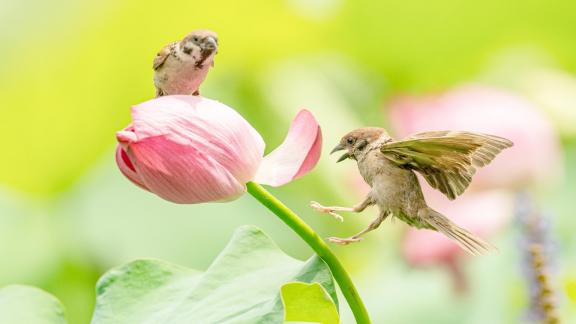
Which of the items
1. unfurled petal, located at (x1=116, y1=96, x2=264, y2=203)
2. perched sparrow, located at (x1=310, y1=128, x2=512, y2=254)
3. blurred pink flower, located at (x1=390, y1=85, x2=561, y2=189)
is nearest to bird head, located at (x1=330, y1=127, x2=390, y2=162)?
perched sparrow, located at (x1=310, y1=128, x2=512, y2=254)

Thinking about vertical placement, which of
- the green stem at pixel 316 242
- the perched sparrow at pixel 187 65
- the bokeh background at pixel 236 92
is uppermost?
the perched sparrow at pixel 187 65

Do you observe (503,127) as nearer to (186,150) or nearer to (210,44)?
(210,44)

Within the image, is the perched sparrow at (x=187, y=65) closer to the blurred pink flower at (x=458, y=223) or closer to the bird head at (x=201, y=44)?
the bird head at (x=201, y=44)

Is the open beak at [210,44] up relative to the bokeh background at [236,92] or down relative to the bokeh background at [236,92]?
up

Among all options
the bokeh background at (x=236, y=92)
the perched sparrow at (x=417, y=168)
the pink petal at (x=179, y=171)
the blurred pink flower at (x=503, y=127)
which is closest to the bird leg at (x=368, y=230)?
the perched sparrow at (x=417, y=168)

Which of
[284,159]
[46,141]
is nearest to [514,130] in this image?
[284,159]

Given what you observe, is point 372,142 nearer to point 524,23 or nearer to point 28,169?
point 28,169
